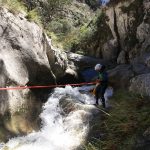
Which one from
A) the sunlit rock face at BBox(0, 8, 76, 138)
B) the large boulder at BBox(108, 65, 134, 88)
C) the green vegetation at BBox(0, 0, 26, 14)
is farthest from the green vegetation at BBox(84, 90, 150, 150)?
the green vegetation at BBox(0, 0, 26, 14)

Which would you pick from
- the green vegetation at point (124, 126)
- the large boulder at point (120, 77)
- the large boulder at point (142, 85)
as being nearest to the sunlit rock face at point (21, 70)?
the green vegetation at point (124, 126)

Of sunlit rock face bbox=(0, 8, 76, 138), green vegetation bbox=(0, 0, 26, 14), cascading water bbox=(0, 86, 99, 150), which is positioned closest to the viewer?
cascading water bbox=(0, 86, 99, 150)

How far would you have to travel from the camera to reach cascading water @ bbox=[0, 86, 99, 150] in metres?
9.98

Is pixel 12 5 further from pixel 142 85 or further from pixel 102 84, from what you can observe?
pixel 142 85

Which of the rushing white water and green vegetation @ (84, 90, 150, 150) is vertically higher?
green vegetation @ (84, 90, 150, 150)

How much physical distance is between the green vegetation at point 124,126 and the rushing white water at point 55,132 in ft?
2.11

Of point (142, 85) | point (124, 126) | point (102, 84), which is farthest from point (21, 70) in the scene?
point (124, 126)

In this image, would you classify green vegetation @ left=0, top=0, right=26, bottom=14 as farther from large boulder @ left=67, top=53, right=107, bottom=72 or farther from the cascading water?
large boulder @ left=67, top=53, right=107, bottom=72

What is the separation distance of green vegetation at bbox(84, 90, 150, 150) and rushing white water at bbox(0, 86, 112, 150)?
0.64 m

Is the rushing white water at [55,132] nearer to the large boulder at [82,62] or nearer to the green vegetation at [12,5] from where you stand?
the green vegetation at [12,5]

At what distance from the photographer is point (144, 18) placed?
21359 millimetres

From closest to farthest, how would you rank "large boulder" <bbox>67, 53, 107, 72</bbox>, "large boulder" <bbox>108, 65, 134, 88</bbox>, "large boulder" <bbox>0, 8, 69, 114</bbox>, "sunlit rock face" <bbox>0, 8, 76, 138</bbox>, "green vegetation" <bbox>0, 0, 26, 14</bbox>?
"sunlit rock face" <bbox>0, 8, 76, 138</bbox>
"large boulder" <bbox>0, 8, 69, 114</bbox>
"green vegetation" <bbox>0, 0, 26, 14</bbox>
"large boulder" <bbox>108, 65, 134, 88</bbox>
"large boulder" <bbox>67, 53, 107, 72</bbox>

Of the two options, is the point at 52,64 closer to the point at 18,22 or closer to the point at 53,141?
the point at 18,22

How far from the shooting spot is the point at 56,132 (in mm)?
11086
